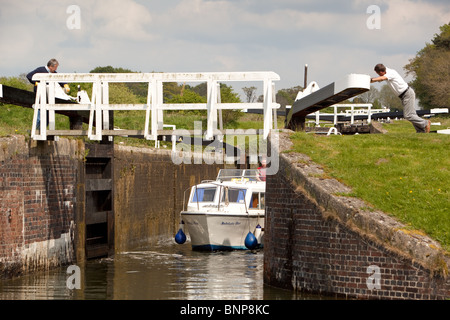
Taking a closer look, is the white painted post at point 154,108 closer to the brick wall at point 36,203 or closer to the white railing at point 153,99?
the white railing at point 153,99

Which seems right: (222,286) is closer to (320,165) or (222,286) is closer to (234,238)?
(320,165)

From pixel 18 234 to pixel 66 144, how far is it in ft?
10.9

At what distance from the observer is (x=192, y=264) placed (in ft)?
62.3

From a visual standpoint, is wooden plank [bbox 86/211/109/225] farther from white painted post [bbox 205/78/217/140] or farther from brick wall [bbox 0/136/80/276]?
white painted post [bbox 205/78/217/140]

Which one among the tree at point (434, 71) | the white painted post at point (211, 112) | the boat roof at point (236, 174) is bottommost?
the boat roof at point (236, 174)

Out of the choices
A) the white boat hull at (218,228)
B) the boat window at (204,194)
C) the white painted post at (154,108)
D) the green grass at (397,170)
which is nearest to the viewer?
the green grass at (397,170)

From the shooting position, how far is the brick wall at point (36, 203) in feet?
48.1

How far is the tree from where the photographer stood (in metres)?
64.3

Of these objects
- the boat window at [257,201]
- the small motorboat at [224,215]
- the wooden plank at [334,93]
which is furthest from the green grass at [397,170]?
the boat window at [257,201]

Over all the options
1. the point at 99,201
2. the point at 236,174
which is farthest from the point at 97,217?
the point at 236,174

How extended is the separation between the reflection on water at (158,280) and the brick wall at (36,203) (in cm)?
50

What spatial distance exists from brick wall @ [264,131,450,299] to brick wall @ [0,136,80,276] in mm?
5429

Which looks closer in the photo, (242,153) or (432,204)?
(432,204)

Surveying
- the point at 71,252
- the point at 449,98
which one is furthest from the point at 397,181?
the point at 449,98
